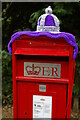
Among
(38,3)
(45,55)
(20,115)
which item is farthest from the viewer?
(38,3)

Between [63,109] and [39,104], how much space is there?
0.32 m

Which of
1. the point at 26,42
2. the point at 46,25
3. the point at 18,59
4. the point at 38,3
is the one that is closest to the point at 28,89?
the point at 18,59

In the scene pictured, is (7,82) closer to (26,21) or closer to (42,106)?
(26,21)

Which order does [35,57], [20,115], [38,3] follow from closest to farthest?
1. [35,57]
2. [20,115]
3. [38,3]

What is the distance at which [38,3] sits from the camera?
4.52m

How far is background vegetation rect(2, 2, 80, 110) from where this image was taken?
4.06 m

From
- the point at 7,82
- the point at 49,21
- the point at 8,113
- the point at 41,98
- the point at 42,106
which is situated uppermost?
the point at 49,21

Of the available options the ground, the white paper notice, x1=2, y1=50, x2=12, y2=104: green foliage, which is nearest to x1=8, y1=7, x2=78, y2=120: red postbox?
the white paper notice

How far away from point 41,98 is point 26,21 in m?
2.78

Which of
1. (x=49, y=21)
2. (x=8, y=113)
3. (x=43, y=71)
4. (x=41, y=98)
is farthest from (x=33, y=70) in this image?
(x=8, y=113)

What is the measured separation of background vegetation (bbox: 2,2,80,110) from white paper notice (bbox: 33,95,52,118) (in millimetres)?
A: 1871

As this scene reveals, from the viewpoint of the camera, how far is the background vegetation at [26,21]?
13.3 feet

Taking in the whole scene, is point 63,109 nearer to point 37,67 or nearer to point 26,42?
point 37,67

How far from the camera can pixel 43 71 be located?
248 cm
